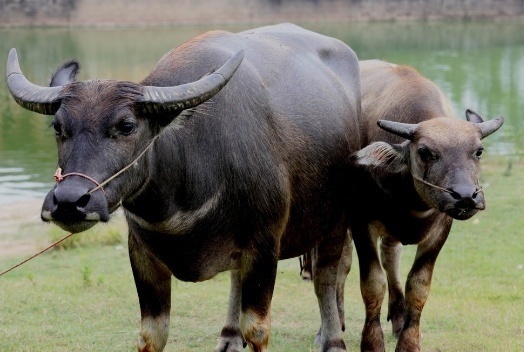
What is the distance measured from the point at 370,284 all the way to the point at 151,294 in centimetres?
148

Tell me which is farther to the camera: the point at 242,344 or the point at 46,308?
the point at 46,308

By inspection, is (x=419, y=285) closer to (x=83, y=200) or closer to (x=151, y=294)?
(x=151, y=294)

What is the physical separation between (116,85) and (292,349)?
2.55 meters

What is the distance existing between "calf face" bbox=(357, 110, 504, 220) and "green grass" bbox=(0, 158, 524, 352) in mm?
1167

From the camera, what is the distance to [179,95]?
12.0 feet

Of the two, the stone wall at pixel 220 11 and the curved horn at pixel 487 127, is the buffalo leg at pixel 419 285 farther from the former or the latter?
the stone wall at pixel 220 11

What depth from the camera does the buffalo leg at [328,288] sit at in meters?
5.48

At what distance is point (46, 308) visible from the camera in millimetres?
6387

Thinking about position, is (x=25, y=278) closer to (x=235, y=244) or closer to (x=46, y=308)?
(x=46, y=308)

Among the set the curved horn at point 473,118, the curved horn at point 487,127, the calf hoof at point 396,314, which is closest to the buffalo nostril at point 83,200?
the curved horn at point 487,127

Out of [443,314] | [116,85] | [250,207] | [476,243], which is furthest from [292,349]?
[476,243]

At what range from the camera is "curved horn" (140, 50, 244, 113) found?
143 inches

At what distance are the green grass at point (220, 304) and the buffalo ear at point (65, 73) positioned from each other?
6.02 feet

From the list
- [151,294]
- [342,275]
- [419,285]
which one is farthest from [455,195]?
[342,275]
